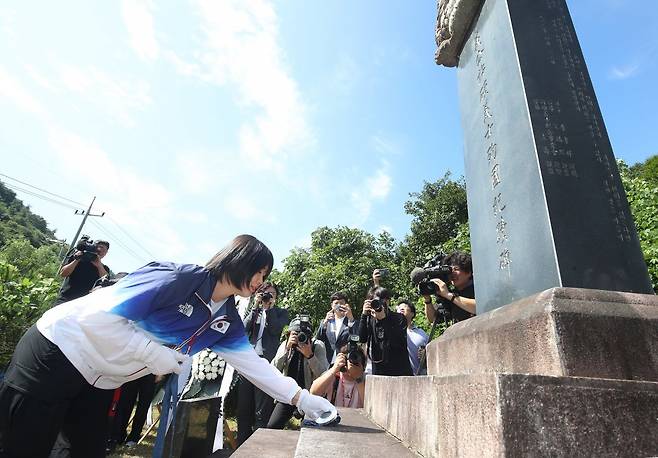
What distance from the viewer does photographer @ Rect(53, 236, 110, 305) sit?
4.41 m

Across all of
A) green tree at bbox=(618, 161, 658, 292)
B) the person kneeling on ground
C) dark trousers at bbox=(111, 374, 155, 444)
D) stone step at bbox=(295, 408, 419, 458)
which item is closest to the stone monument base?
stone step at bbox=(295, 408, 419, 458)

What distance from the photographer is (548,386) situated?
1129 millimetres

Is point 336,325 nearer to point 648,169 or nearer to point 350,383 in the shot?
point 350,383

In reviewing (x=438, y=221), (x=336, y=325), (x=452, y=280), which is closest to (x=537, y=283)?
(x=452, y=280)

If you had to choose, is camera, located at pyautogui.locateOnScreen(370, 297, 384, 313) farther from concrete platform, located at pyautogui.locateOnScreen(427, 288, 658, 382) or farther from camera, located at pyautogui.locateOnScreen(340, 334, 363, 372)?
concrete platform, located at pyautogui.locateOnScreen(427, 288, 658, 382)

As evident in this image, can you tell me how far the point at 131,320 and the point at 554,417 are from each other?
1.90 m

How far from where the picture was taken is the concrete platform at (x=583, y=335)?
4.74ft

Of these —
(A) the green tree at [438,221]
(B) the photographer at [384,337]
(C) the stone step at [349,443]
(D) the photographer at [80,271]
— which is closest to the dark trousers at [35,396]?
(C) the stone step at [349,443]

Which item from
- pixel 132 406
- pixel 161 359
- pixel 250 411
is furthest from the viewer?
pixel 132 406

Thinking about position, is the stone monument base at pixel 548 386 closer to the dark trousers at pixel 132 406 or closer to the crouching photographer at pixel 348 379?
the crouching photographer at pixel 348 379

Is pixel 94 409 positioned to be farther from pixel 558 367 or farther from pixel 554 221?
pixel 554 221

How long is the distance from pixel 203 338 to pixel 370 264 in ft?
50.3

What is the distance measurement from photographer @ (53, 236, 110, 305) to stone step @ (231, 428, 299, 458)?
321 centimetres

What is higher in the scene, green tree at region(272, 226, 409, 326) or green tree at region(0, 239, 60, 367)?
green tree at region(272, 226, 409, 326)
